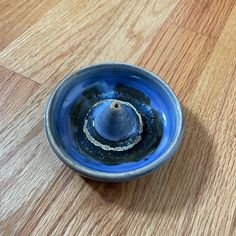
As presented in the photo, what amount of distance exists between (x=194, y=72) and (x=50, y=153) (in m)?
0.28

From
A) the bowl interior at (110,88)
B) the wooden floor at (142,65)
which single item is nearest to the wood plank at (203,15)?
the wooden floor at (142,65)

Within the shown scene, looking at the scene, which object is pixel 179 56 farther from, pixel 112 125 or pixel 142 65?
pixel 112 125

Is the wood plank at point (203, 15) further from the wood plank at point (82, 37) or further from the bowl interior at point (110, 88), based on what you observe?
the bowl interior at point (110, 88)

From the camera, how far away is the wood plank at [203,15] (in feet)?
2.18

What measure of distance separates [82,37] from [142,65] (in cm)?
→ 12

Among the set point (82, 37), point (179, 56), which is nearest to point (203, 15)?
point (179, 56)

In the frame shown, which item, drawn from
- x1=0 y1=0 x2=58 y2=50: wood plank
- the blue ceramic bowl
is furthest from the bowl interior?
x1=0 y1=0 x2=58 y2=50: wood plank

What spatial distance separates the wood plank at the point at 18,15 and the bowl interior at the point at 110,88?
20 cm

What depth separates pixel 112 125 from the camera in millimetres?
442

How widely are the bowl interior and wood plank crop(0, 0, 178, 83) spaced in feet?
0.28

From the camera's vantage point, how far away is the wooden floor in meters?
0.41

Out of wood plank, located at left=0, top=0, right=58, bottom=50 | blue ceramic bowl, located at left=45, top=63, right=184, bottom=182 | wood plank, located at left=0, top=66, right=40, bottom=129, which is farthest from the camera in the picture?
wood plank, located at left=0, top=0, right=58, bottom=50

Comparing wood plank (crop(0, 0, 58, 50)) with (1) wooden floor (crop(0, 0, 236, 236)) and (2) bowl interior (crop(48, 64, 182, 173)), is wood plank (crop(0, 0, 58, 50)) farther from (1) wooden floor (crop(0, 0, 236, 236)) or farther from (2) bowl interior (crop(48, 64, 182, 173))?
(2) bowl interior (crop(48, 64, 182, 173))

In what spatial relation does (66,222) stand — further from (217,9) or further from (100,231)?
(217,9)
